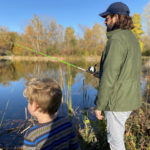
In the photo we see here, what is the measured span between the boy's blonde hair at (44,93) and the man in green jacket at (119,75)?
0.48 m

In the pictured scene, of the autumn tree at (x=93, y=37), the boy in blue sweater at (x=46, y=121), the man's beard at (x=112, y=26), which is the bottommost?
the boy in blue sweater at (x=46, y=121)

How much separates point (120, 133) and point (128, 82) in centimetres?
51

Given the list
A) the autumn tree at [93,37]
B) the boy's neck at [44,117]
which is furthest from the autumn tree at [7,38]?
the autumn tree at [93,37]

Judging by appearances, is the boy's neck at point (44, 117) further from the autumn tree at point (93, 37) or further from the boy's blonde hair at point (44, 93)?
the autumn tree at point (93, 37)

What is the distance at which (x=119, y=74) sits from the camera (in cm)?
124

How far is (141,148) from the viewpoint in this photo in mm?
1993

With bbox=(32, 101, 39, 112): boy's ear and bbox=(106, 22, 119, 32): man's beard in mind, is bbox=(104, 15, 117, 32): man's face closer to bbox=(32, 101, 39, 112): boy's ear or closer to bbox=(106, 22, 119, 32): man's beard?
bbox=(106, 22, 119, 32): man's beard

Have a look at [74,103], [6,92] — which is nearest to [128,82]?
[74,103]

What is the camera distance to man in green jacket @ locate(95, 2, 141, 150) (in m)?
1.19

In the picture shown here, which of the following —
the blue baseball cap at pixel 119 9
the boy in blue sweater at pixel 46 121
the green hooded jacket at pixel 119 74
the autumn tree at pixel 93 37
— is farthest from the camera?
the autumn tree at pixel 93 37

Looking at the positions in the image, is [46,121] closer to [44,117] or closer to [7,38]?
[44,117]

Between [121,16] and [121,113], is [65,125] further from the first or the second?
[121,16]

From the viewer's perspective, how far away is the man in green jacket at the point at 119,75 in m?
1.19

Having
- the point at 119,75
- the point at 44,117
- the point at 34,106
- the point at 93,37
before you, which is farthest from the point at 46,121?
the point at 93,37
